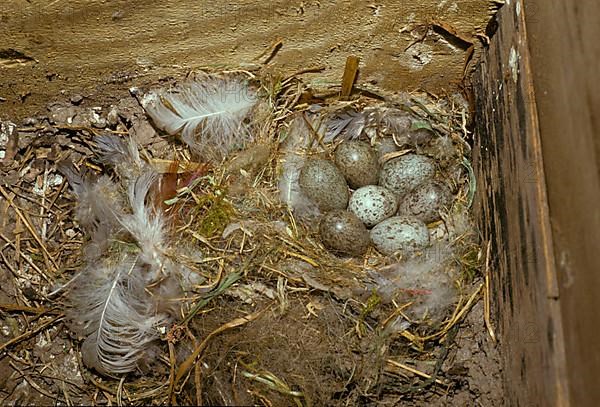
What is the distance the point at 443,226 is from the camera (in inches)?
95.6

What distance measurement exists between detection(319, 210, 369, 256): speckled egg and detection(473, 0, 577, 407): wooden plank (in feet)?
1.26

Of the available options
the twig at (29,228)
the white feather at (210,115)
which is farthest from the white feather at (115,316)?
the white feather at (210,115)

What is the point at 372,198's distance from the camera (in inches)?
93.4

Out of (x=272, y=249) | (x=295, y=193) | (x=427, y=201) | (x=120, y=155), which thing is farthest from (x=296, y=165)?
(x=120, y=155)

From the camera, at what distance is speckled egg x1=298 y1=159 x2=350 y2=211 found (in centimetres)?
236

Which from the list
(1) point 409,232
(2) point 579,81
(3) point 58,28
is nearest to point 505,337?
(1) point 409,232

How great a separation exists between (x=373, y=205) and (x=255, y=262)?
1.36ft

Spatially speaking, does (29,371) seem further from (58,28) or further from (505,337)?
(505,337)

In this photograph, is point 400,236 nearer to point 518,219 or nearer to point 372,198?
point 372,198

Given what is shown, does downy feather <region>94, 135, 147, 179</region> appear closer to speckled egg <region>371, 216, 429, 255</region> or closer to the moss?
the moss

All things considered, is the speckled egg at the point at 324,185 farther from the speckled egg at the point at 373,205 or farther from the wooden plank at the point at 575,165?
the wooden plank at the point at 575,165

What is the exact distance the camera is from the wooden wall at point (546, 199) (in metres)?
1.72

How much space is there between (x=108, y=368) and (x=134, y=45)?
99cm

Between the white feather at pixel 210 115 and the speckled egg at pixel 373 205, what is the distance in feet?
1.34
